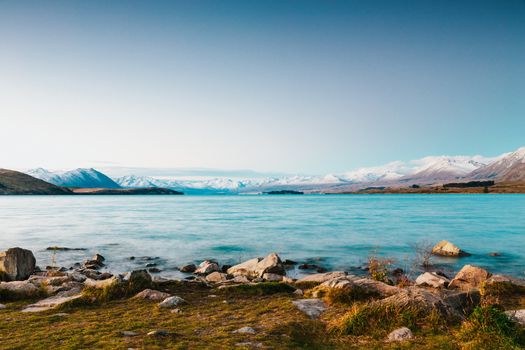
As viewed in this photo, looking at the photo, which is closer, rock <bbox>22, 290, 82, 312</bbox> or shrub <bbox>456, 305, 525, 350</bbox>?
shrub <bbox>456, 305, 525, 350</bbox>

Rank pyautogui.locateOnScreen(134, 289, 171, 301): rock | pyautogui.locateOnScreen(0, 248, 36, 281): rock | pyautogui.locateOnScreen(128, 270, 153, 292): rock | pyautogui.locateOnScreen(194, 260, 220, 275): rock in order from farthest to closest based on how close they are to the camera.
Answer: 1. pyautogui.locateOnScreen(194, 260, 220, 275): rock
2. pyautogui.locateOnScreen(0, 248, 36, 281): rock
3. pyautogui.locateOnScreen(128, 270, 153, 292): rock
4. pyautogui.locateOnScreen(134, 289, 171, 301): rock

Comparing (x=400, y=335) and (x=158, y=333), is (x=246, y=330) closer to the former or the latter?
(x=158, y=333)

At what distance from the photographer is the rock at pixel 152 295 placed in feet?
46.1

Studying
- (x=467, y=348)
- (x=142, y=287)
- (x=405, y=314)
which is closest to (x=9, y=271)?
(x=142, y=287)

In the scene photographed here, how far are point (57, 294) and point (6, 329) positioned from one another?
182 inches

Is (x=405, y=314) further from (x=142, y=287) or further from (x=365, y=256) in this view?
(x=365, y=256)

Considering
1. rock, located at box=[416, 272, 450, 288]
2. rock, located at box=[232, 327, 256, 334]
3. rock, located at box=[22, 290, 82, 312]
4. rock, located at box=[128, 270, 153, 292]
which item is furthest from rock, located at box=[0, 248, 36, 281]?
rock, located at box=[416, 272, 450, 288]

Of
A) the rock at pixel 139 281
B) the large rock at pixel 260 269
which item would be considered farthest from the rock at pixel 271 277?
the rock at pixel 139 281

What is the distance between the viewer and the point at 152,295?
46.9 feet

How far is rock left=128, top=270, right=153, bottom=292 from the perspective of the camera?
1502 centimetres

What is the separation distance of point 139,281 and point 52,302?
3.28 metres

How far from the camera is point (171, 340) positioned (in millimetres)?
9039

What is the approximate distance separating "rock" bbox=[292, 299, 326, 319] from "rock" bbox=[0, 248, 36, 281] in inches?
674

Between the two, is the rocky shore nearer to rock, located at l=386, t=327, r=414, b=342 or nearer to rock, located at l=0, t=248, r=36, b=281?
rock, located at l=386, t=327, r=414, b=342
